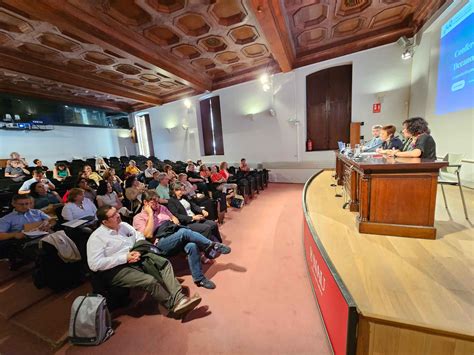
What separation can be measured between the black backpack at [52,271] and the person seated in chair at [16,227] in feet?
1.89

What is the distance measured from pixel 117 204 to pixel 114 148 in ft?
25.5

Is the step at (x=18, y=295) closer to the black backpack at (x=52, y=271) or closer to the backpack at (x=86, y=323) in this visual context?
the black backpack at (x=52, y=271)

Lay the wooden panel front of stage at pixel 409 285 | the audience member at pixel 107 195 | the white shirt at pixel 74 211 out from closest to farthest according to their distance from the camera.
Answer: the wooden panel front of stage at pixel 409 285 → the white shirt at pixel 74 211 → the audience member at pixel 107 195

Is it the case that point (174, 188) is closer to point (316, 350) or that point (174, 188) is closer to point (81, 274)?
point (81, 274)

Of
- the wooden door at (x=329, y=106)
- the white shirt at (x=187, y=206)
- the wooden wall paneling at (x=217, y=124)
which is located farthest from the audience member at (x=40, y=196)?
the wooden door at (x=329, y=106)

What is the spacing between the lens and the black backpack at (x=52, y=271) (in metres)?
1.89

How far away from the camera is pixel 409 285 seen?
51.7 inches

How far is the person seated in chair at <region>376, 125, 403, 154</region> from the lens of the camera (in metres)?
2.77

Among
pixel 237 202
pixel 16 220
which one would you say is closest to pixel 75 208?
pixel 16 220

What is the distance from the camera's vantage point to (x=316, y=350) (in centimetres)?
136

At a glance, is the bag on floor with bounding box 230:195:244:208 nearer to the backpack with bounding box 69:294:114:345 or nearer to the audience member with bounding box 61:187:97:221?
the audience member with bounding box 61:187:97:221

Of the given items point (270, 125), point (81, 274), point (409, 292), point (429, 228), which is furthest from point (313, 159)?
point (81, 274)

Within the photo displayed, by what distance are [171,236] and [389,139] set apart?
3227mm

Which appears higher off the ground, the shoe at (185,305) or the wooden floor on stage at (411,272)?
the wooden floor on stage at (411,272)
